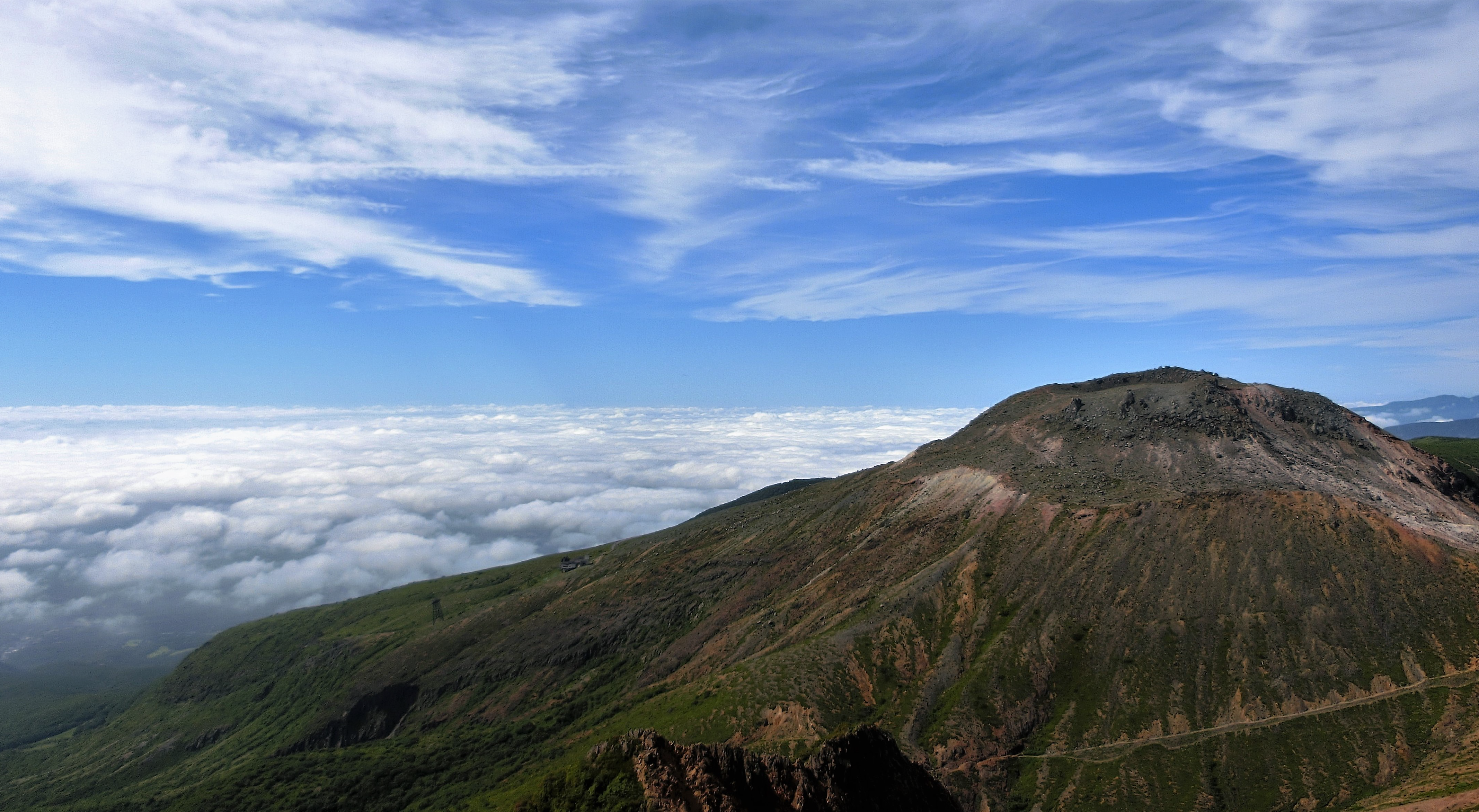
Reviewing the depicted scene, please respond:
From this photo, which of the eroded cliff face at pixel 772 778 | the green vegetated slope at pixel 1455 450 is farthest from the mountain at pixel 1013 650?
the green vegetated slope at pixel 1455 450

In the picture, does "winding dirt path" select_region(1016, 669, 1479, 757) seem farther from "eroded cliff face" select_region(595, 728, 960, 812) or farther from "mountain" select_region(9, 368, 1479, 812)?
"eroded cliff face" select_region(595, 728, 960, 812)

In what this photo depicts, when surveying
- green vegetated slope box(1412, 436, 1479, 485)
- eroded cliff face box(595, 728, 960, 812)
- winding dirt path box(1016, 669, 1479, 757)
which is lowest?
winding dirt path box(1016, 669, 1479, 757)

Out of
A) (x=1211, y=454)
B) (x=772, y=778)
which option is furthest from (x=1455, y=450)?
(x=772, y=778)

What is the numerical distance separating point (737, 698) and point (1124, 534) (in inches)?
2311

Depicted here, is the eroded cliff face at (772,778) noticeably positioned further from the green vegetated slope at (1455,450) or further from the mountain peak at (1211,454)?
the green vegetated slope at (1455,450)

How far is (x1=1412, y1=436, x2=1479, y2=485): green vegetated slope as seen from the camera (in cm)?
15288

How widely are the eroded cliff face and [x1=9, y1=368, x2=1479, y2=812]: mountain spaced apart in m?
0.28

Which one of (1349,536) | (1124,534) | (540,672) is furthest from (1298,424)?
(540,672)

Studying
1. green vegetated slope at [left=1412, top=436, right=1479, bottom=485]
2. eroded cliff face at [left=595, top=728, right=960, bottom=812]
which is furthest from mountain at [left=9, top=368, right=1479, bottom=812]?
green vegetated slope at [left=1412, top=436, right=1479, bottom=485]

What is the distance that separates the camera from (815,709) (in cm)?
8050

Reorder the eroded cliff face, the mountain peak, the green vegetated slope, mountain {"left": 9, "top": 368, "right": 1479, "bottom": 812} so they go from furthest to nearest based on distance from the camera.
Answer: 1. the green vegetated slope
2. the mountain peak
3. mountain {"left": 9, "top": 368, "right": 1479, "bottom": 812}
4. the eroded cliff face

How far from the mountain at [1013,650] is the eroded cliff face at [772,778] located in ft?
0.93

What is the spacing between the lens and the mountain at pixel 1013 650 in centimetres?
6644

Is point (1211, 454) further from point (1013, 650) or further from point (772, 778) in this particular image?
point (772, 778)
